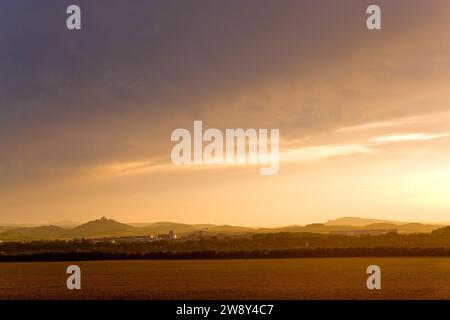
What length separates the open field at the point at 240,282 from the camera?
35781 millimetres

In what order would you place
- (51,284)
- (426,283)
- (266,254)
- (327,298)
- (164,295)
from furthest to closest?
(266,254), (51,284), (426,283), (164,295), (327,298)

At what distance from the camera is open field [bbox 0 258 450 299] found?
35.8 meters

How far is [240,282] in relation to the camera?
42312mm

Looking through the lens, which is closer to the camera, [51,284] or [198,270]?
[51,284]

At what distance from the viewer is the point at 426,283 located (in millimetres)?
40344

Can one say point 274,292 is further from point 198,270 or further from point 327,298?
point 198,270

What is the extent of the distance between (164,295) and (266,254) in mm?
39781

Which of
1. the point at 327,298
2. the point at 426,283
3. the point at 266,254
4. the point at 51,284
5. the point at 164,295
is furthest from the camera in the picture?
the point at 266,254
